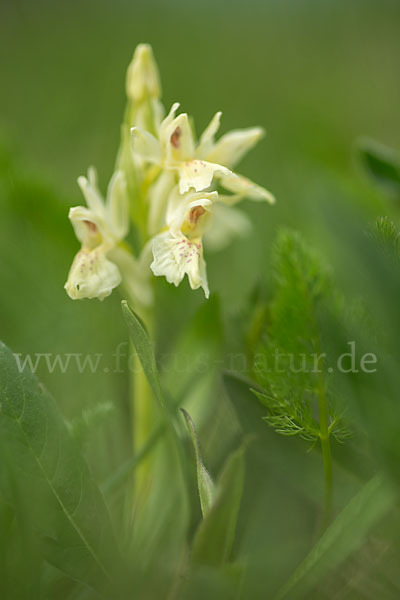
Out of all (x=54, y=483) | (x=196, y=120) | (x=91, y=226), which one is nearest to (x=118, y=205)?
(x=91, y=226)

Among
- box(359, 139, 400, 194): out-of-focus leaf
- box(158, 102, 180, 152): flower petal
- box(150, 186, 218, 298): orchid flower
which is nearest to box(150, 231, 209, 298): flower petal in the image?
box(150, 186, 218, 298): orchid flower

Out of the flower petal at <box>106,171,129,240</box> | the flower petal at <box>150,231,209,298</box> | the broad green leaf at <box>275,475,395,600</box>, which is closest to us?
the broad green leaf at <box>275,475,395,600</box>

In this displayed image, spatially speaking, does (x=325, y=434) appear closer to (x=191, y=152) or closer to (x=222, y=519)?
(x=222, y=519)

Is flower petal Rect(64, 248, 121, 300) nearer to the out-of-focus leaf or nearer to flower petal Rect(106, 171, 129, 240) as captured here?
flower petal Rect(106, 171, 129, 240)

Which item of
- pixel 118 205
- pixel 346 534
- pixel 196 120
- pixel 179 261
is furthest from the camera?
pixel 196 120

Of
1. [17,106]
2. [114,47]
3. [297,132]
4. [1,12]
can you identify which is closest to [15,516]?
[297,132]

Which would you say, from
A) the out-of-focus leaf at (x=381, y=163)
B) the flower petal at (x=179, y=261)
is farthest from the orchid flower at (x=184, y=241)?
the out-of-focus leaf at (x=381, y=163)
